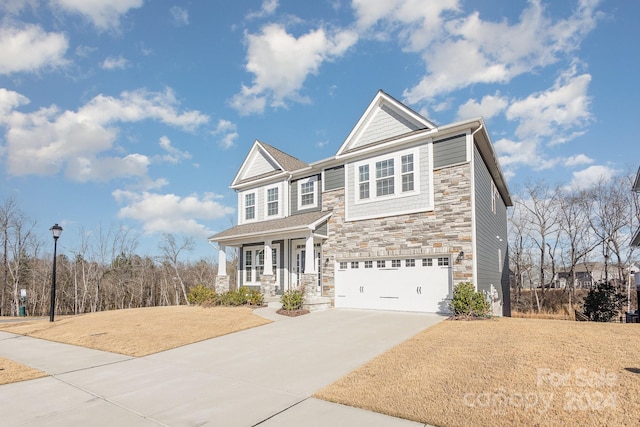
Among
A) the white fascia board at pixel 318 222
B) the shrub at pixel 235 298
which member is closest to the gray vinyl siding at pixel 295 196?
the white fascia board at pixel 318 222

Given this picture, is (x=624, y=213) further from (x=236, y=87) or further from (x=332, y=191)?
(x=236, y=87)

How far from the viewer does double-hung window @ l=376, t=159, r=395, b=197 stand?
15398mm

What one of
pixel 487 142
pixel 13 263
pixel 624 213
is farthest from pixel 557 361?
pixel 13 263

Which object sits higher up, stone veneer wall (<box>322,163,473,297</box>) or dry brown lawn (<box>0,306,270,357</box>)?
stone veneer wall (<box>322,163,473,297</box>)

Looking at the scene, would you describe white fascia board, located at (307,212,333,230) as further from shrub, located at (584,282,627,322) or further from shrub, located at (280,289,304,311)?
shrub, located at (584,282,627,322)

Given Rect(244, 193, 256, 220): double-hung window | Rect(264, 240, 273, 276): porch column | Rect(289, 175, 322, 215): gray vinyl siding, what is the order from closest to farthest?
Rect(264, 240, 273, 276): porch column
Rect(289, 175, 322, 215): gray vinyl siding
Rect(244, 193, 256, 220): double-hung window

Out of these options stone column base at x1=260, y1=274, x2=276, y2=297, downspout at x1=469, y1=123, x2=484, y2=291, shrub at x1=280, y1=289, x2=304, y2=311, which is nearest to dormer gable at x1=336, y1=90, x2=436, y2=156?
downspout at x1=469, y1=123, x2=484, y2=291

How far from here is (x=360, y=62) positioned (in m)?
16.9

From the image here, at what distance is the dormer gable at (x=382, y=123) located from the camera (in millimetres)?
15023

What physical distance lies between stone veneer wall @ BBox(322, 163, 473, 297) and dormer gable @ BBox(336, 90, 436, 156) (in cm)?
243

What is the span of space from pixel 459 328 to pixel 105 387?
27.5ft

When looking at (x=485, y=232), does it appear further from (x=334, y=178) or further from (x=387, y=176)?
(x=334, y=178)

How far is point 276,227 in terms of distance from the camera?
1791 centimetres

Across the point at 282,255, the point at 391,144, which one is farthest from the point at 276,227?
the point at 391,144
